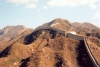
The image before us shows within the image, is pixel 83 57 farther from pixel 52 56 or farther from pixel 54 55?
pixel 52 56

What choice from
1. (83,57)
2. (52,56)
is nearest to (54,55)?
(52,56)

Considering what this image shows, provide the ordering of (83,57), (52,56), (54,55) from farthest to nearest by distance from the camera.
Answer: (54,55) < (52,56) < (83,57)

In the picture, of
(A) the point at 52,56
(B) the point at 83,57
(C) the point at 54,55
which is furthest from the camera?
(C) the point at 54,55

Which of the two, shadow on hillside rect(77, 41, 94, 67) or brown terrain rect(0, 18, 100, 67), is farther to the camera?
brown terrain rect(0, 18, 100, 67)

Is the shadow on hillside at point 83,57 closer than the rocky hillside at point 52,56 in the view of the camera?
Yes

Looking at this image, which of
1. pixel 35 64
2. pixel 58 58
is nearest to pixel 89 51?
pixel 58 58

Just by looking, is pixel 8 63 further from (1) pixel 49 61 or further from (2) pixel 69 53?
(2) pixel 69 53

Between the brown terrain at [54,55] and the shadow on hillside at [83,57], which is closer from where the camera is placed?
the shadow on hillside at [83,57]

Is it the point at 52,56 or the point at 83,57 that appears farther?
the point at 52,56

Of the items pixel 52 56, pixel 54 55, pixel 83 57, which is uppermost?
pixel 54 55

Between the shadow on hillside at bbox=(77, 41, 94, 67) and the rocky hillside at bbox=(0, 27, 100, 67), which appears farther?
the rocky hillside at bbox=(0, 27, 100, 67)

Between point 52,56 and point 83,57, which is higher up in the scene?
point 52,56
